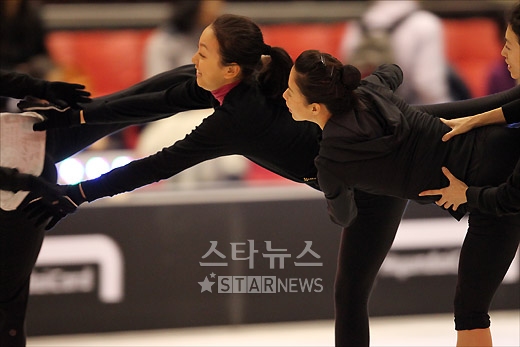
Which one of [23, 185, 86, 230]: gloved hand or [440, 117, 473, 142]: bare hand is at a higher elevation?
[440, 117, 473, 142]: bare hand

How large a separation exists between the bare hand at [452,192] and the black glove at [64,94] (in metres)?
1.33

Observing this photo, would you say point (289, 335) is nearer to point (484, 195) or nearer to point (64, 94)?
point (64, 94)

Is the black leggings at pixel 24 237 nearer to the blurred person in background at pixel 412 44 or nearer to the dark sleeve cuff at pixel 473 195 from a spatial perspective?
the dark sleeve cuff at pixel 473 195

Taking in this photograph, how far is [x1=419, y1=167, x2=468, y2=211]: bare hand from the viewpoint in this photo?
3023 millimetres

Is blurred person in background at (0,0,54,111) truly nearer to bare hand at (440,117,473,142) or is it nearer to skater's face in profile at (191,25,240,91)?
skater's face in profile at (191,25,240,91)

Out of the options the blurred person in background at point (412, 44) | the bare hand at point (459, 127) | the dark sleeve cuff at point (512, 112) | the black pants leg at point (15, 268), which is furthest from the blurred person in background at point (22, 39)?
the dark sleeve cuff at point (512, 112)

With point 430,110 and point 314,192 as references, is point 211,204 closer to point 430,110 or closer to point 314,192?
point 314,192

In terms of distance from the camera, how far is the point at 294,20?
7.34 m

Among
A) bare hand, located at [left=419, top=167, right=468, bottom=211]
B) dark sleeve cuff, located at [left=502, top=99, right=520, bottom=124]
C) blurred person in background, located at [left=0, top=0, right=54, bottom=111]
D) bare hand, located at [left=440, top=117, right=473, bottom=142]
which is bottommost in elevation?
bare hand, located at [left=419, top=167, right=468, bottom=211]

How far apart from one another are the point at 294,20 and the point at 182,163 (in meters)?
4.31

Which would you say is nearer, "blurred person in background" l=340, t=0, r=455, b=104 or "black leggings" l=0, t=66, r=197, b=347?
"black leggings" l=0, t=66, r=197, b=347
